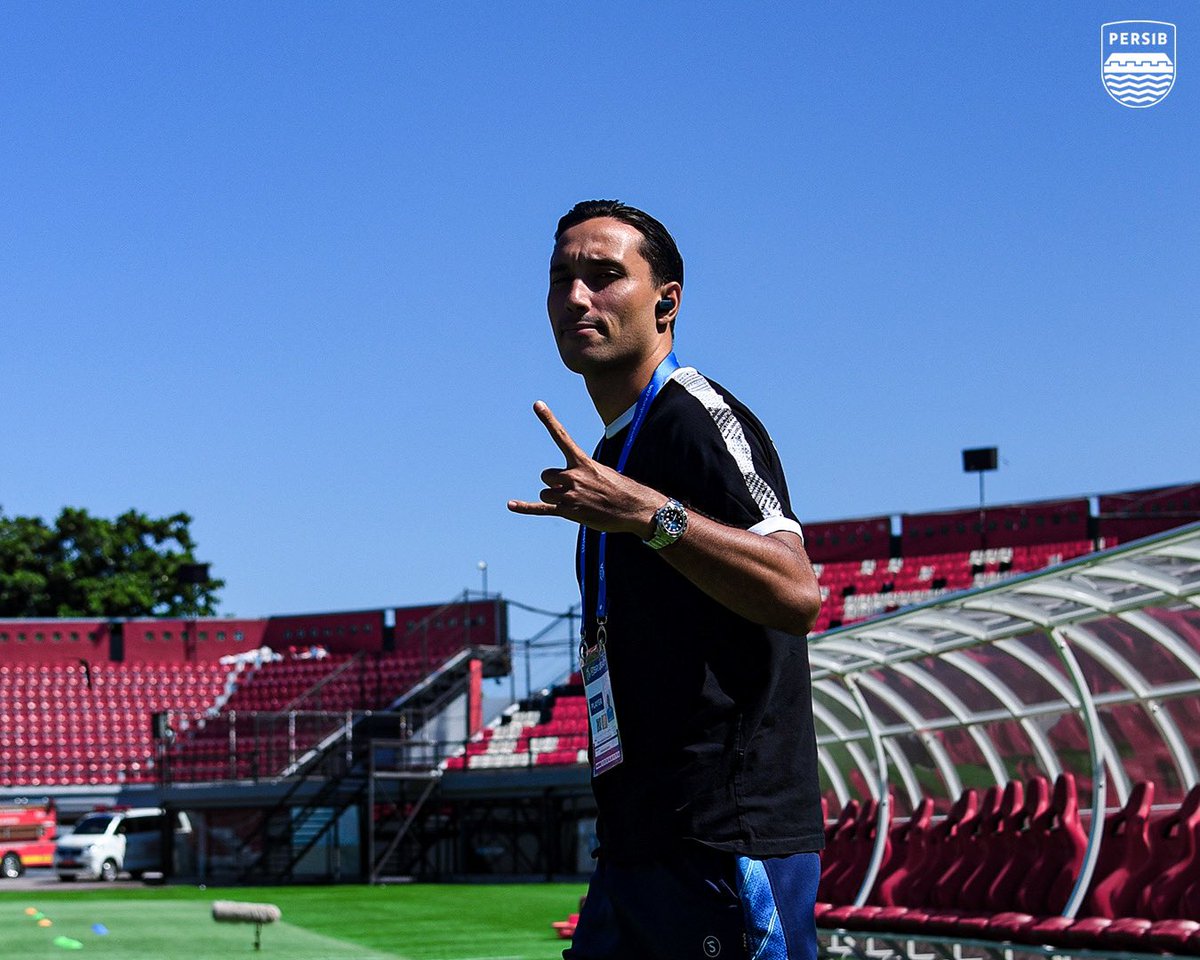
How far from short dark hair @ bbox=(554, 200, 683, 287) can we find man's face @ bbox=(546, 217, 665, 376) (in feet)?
0.05

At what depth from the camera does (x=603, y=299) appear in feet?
9.80

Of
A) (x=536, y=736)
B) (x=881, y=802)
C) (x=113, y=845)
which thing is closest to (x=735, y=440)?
(x=881, y=802)

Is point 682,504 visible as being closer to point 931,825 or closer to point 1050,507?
point 931,825

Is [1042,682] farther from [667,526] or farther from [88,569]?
[88,569]

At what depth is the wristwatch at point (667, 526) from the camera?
2637 millimetres

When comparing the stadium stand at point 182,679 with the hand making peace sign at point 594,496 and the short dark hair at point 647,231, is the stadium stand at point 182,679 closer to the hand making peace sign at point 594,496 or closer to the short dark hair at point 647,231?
the short dark hair at point 647,231

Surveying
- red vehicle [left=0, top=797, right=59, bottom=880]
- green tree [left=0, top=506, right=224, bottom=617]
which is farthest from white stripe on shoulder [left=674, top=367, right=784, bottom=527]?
green tree [left=0, top=506, right=224, bottom=617]

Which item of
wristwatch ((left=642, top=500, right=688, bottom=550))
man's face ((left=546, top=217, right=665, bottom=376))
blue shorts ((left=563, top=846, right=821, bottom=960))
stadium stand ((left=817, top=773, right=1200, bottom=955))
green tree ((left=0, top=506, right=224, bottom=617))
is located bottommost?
stadium stand ((left=817, top=773, right=1200, bottom=955))

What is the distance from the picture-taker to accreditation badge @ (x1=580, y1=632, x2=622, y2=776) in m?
2.91

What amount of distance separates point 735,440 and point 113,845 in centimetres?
3905

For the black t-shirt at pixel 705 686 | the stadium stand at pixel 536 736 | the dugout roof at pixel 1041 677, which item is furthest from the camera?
the stadium stand at pixel 536 736

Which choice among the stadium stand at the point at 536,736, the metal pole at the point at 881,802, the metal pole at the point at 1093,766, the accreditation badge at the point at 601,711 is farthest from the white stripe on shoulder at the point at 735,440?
the stadium stand at the point at 536,736

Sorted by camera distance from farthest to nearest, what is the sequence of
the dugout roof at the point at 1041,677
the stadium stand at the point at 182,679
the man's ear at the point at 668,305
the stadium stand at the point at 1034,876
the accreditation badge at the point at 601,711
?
the stadium stand at the point at 182,679 < the dugout roof at the point at 1041,677 < the stadium stand at the point at 1034,876 < the man's ear at the point at 668,305 < the accreditation badge at the point at 601,711

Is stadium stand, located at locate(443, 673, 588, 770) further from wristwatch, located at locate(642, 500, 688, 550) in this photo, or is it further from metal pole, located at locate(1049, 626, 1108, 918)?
wristwatch, located at locate(642, 500, 688, 550)
